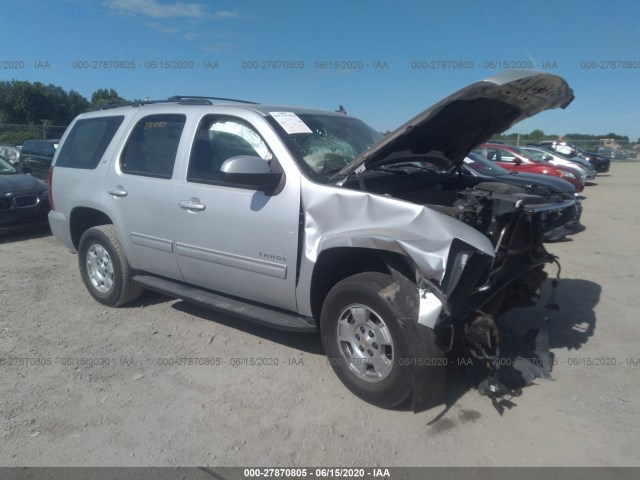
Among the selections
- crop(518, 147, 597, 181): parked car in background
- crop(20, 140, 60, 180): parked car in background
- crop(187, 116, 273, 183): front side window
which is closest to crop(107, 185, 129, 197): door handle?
crop(187, 116, 273, 183): front side window

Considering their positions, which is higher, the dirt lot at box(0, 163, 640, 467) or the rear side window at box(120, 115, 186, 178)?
the rear side window at box(120, 115, 186, 178)

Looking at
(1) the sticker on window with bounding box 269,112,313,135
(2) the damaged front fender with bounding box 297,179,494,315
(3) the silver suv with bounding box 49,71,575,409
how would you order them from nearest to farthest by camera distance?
(2) the damaged front fender with bounding box 297,179,494,315, (3) the silver suv with bounding box 49,71,575,409, (1) the sticker on window with bounding box 269,112,313,135

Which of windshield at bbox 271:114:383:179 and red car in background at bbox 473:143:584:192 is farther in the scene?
red car in background at bbox 473:143:584:192

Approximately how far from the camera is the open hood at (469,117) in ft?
10.3

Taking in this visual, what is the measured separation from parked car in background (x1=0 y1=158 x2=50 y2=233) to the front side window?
5835 millimetres

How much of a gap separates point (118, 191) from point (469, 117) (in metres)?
3.33

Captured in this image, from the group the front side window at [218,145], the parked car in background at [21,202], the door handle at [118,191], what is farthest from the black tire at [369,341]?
the parked car in background at [21,202]

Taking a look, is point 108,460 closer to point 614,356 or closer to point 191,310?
point 191,310

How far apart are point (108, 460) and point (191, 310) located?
239cm

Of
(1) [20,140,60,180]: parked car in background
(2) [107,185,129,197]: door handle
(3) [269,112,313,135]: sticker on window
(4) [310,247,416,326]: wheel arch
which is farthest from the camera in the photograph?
(1) [20,140,60,180]: parked car in background

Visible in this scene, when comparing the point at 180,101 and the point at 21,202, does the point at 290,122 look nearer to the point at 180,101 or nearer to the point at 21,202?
the point at 180,101

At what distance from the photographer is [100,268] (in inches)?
208

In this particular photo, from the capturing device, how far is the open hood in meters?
3.14

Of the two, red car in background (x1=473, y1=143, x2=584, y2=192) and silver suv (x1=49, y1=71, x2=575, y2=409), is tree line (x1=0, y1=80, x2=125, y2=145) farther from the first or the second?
silver suv (x1=49, y1=71, x2=575, y2=409)
